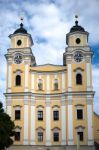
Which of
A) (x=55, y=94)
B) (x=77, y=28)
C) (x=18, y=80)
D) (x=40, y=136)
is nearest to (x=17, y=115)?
(x=40, y=136)

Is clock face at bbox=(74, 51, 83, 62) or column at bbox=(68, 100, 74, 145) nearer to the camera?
column at bbox=(68, 100, 74, 145)

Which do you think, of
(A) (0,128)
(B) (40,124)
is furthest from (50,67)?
(A) (0,128)

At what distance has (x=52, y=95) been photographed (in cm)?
6150

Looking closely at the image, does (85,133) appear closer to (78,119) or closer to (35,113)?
(78,119)

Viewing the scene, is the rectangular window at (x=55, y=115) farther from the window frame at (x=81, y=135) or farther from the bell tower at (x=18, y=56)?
the bell tower at (x=18, y=56)

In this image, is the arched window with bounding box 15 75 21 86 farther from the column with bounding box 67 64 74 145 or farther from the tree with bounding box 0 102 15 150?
the tree with bounding box 0 102 15 150

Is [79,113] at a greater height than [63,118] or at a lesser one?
greater

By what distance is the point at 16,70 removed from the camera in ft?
204

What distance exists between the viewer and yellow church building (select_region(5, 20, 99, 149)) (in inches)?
2333

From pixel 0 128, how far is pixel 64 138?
16.7m

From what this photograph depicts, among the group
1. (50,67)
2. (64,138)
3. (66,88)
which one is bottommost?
(64,138)

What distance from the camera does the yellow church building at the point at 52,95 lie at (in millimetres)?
59250

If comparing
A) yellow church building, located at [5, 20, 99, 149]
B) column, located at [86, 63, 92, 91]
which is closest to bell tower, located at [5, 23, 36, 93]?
yellow church building, located at [5, 20, 99, 149]

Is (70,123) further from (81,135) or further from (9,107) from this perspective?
(9,107)
